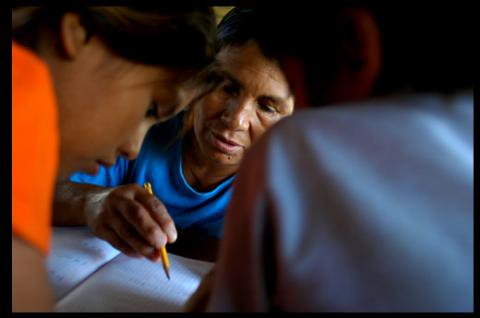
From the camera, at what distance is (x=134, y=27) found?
0.46m

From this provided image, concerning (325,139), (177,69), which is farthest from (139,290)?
(325,139)

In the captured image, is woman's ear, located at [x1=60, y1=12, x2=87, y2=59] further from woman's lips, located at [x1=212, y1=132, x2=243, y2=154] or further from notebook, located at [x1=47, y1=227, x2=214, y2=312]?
woman's lips, located at [x1=212, y1=132, x2=243, y2=154]

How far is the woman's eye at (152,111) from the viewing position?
21.4 inches

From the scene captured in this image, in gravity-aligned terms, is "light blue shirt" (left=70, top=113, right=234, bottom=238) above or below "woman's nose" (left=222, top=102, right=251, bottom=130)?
below

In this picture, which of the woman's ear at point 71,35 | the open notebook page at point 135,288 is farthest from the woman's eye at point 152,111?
the open notebook page at point 135,288

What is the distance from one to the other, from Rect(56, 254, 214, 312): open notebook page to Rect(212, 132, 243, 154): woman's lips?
10.8 inches

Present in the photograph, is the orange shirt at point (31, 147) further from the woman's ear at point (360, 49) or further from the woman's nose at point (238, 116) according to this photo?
the woman's nose at point (238, 116)

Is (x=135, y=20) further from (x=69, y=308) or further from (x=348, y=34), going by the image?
(x=69, y=308)

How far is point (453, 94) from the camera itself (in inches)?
13.1

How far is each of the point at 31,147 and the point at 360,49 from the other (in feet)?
0.91

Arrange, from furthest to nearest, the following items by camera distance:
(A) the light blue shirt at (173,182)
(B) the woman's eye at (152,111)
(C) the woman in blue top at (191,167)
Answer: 1. (A) the light blue shirt at (173,182)
2. (C) the woman in blue top at (191,167)
3. (B) the woman's eye at (152,111)

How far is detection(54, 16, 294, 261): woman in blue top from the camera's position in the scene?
2.24ft

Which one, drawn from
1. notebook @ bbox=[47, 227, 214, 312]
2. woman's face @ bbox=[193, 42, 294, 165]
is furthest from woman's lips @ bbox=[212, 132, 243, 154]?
notebook @ bbox=[47, 227, 214, 312]

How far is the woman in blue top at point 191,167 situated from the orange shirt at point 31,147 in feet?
0.88
